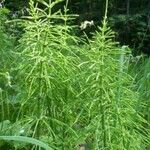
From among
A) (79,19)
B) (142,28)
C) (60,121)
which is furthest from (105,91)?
(79,19)

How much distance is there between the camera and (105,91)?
97.3 inches

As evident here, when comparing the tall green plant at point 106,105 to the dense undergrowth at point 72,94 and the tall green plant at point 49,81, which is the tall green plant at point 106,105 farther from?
the tall green plant at point 49,81

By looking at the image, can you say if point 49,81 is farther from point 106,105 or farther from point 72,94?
point 106,105

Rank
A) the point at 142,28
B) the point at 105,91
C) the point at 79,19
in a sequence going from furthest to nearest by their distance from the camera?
the point at 79,19 < the point at 142,28 < the point at 105,91

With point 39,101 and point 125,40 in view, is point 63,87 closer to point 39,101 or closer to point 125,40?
point 39,101

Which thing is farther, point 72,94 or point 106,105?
point 72,94

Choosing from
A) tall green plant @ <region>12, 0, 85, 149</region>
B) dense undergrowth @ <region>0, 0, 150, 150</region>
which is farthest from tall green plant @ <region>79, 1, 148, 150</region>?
tall green plant @ <region>12, 0, 85, 149</region>

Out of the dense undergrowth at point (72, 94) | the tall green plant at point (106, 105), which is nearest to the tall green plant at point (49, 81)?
the dense undergrowth at point (72, 94)

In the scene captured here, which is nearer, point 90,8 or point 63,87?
point 63,87

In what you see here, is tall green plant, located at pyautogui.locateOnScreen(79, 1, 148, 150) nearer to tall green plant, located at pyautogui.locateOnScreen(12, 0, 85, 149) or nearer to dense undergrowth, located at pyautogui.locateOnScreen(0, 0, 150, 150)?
dense undergrowth, located at pyautogui.locateOnScreen(0, 0, 150, 150)

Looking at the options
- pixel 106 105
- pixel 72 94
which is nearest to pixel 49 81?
pixel 72 94

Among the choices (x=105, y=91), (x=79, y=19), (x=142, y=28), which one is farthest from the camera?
(x=79, y=19)

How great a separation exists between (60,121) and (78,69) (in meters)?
0.28

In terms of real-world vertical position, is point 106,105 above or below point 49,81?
below
